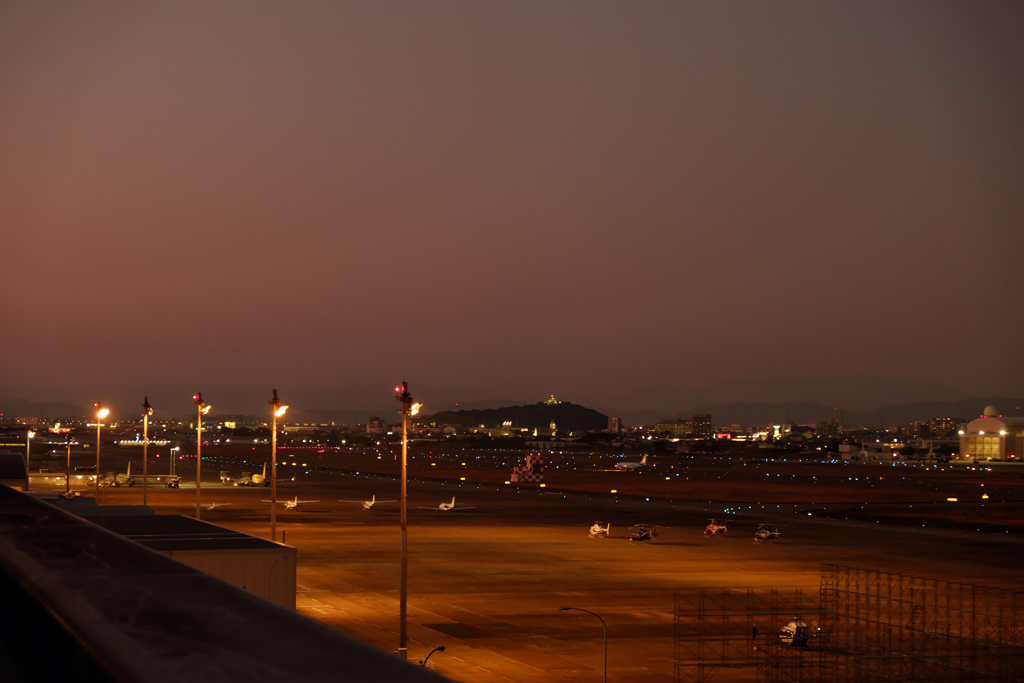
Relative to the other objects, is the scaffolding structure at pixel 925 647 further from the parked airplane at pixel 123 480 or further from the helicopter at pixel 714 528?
the parked airplane at pixel 123 480

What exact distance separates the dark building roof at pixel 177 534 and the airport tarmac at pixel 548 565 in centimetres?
989

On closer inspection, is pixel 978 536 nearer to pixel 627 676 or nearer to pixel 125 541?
pixel 627 676

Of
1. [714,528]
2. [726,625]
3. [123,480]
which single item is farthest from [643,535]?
[123,480]

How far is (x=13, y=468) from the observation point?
5700cm

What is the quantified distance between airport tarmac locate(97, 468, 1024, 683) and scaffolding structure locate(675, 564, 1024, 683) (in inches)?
63.6

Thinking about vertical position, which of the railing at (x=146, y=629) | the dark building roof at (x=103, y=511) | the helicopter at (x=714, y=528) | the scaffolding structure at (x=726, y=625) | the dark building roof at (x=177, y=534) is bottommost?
the helicopter at (x=714, y=528)

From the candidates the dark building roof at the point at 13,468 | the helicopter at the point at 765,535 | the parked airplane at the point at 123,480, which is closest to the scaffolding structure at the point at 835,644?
the helicopter at the point at 765,535

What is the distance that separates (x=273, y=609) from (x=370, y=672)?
68 centimetres

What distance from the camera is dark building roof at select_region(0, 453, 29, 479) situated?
185 feet

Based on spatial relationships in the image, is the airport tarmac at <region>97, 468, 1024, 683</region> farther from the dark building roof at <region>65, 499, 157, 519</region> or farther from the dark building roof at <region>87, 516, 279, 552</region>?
the dark building roof at <region>87, 516, 279, 552</region>

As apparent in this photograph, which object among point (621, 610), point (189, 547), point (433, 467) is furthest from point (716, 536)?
point (433, 467)

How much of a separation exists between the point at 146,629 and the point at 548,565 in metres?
62.5

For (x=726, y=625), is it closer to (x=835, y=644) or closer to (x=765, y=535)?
(x=835, y=644)

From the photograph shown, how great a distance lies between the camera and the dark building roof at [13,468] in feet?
185
